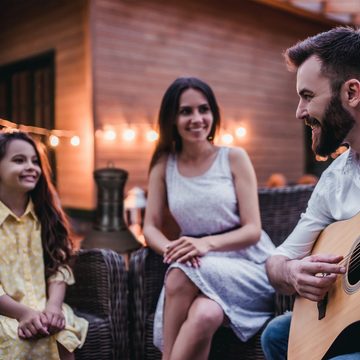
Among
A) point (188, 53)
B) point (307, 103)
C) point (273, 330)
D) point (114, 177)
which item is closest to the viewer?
point (307, 103)

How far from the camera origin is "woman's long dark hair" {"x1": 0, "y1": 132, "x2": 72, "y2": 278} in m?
1.85

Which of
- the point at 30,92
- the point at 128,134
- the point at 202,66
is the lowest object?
the point at 128,134

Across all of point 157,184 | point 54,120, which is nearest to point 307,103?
point 157,184

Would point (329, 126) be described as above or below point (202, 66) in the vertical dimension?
below

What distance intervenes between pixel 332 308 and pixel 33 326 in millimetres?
930

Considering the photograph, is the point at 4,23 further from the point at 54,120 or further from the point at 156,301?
the point at 156,301

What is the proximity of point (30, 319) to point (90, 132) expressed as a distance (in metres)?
4.12

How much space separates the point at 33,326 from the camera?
158cm

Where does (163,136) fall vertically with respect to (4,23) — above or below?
below

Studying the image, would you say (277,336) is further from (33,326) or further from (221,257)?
(33,326)

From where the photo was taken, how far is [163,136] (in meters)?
2.19

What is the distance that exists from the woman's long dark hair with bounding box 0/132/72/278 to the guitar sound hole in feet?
3.62

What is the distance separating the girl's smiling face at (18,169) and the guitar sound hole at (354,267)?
3.80 ft

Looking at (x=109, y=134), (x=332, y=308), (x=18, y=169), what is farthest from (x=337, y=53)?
(x=109, y=134)
